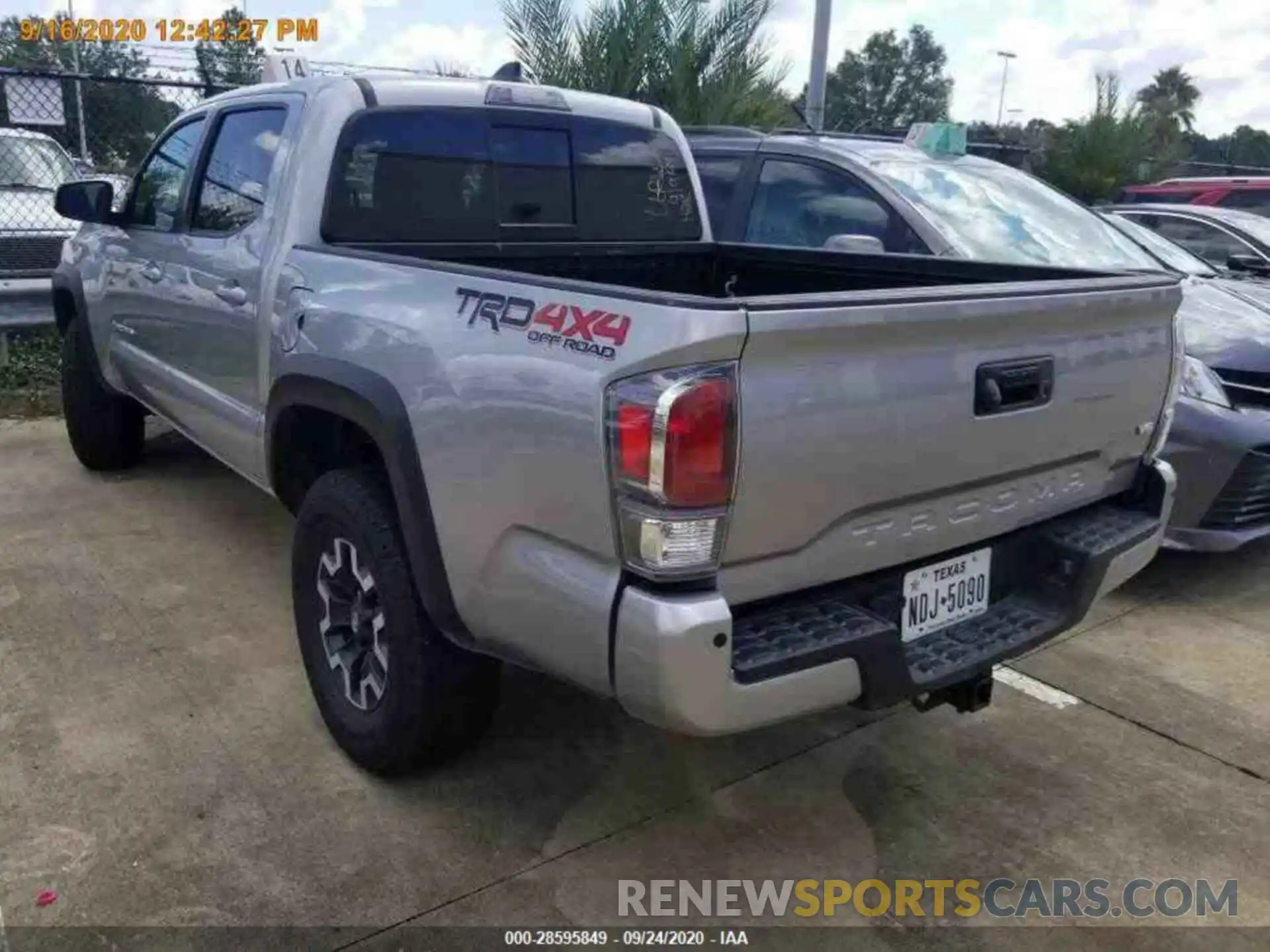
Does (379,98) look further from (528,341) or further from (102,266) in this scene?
(102,266)

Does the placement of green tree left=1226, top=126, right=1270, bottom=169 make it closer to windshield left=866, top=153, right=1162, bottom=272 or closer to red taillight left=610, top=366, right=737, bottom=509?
windshield left=866, top=153, right=1162, bottom=272

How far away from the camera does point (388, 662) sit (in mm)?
2818

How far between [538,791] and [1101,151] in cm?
1806

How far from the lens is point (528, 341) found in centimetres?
230

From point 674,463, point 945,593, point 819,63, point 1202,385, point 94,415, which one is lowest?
point 94,415

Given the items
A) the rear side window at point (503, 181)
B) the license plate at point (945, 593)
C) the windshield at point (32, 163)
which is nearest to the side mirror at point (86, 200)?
the rear side window at point (503, 181)

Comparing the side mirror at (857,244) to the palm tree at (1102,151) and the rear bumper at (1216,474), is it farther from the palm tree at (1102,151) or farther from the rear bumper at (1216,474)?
the palm tree at (1102,151)

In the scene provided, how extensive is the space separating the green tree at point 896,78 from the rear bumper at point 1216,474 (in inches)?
1926

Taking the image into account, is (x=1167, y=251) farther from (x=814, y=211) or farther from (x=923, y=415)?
(x=923, y=415)

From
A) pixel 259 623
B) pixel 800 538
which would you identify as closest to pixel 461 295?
pixel 800 538

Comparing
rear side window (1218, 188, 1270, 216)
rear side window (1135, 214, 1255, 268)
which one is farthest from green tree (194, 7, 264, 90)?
rear side window (1218, 188, 1270, 216)

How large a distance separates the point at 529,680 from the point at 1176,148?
3425 cm

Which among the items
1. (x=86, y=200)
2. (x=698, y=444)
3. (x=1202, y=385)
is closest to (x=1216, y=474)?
(x=1202, y=385)

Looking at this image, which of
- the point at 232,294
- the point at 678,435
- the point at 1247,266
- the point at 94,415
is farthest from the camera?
the point at 1247,266
